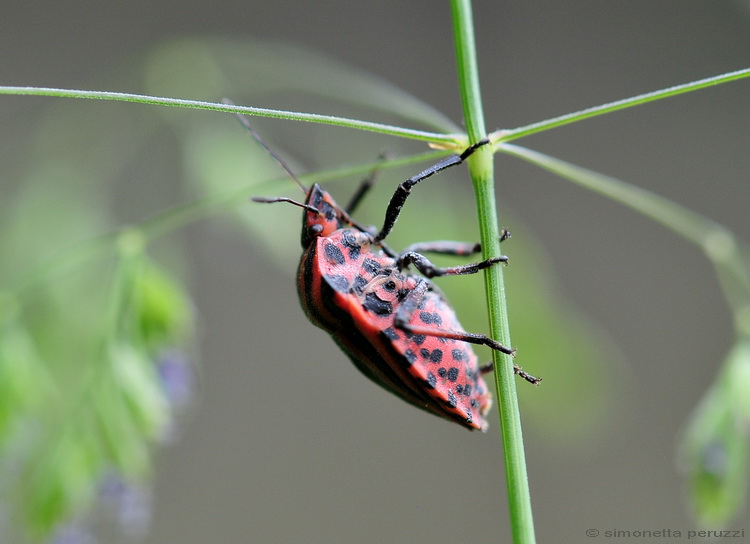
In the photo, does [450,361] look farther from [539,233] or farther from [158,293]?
[539,233]

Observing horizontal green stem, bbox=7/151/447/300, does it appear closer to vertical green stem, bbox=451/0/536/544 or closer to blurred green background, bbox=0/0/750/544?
vertical green stem, bbox=451/0/536/544

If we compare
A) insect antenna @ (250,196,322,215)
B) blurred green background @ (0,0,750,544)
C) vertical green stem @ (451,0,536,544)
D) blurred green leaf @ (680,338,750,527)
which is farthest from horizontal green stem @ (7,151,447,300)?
blurred green background @ (0,0,750,544)

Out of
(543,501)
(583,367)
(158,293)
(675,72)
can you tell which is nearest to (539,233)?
(675,72)

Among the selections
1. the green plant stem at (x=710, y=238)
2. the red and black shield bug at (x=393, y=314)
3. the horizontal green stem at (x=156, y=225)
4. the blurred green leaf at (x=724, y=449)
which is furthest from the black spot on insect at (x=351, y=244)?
the blurred green leaf at (x=724, y=449)

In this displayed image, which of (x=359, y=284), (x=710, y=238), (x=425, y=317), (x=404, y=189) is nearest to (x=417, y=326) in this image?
(x=425, y=317)

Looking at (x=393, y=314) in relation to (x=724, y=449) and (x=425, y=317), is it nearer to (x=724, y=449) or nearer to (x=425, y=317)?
(x=425, y=317)

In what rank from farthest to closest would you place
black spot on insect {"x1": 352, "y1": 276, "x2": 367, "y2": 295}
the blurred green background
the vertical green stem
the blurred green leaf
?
the blurred green background → the blurred green leaf → black spot on insect {"x1": 352, "y1": 276, "x2": 367, "y2": 295} → the vertical green stem
